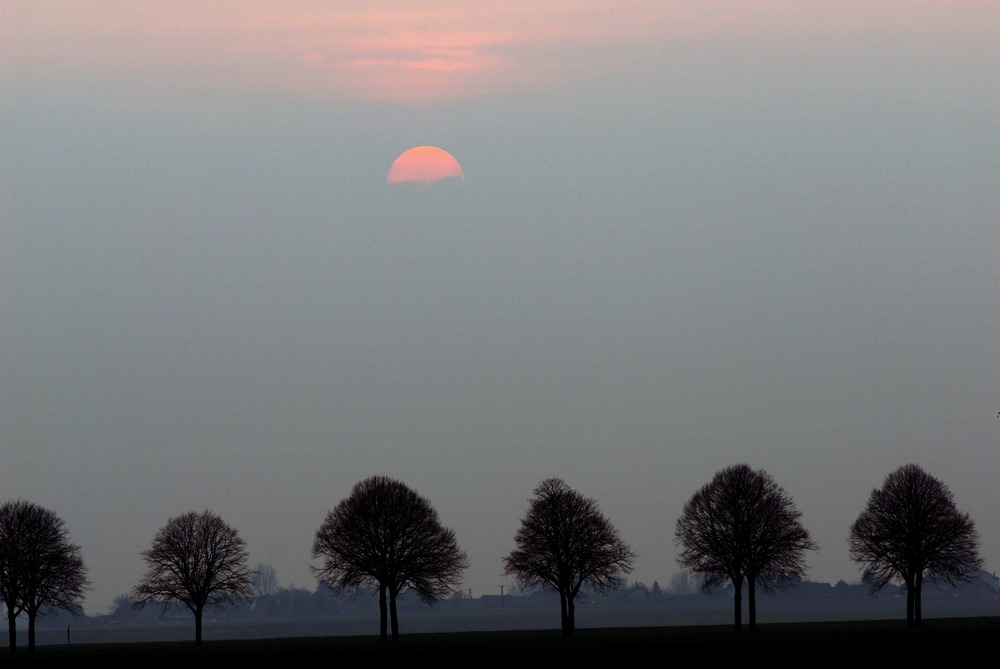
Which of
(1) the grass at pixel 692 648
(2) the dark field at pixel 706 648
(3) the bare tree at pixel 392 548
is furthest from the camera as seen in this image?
(3) the bare tree at pixel 392 548

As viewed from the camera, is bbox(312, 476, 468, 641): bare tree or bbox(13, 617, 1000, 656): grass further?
→ bbox(312, 476, 468, 641): bare tree

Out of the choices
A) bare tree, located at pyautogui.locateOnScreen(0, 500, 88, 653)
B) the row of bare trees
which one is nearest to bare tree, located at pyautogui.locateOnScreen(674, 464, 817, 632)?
the row of bare trees

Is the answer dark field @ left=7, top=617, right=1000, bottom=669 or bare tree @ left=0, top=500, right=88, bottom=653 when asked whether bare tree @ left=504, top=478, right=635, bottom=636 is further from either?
bare tree @ left=0, top=500, right=88, bottom=653

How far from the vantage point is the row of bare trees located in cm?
11088

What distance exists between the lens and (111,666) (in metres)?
75.9

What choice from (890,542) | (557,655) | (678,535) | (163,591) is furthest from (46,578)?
(890,542)

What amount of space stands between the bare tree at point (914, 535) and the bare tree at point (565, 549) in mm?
21062

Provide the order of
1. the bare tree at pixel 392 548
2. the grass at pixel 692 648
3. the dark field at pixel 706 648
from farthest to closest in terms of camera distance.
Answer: the bare tree at pixel 392 548
the grass at pixel 692 648
the dark field at pixel 706 648

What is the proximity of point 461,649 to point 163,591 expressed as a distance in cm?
4290

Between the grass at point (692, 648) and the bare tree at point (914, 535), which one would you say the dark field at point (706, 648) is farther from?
the bare tree at point (914, 535)

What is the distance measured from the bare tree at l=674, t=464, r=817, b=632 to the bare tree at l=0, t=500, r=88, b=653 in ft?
164

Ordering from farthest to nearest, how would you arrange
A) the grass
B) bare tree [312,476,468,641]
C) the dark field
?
1. bare tree [312,476,468,641]
2. the grass
3. the dark field

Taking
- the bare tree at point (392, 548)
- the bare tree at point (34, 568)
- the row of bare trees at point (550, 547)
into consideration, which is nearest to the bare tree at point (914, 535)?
the row of bare trees at point (550, 547)

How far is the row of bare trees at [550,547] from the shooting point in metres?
111
